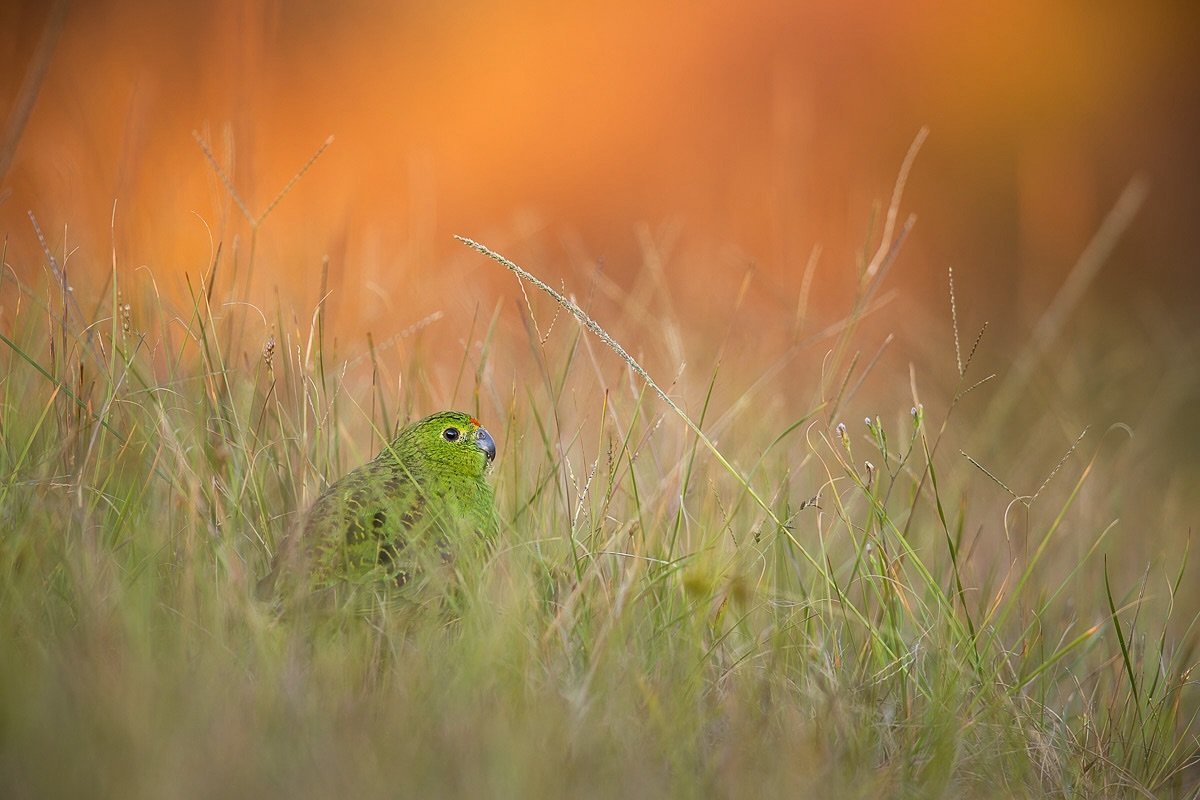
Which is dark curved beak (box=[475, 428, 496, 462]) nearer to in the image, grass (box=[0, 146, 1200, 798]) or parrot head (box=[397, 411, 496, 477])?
parrot head (box=[397, 411, 496, 477])

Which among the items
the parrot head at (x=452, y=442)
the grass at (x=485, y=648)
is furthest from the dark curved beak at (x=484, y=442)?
the grass at (x=485, y=648)

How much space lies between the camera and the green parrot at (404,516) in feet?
5.59

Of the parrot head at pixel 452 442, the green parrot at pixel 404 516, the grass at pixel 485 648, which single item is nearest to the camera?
the grass at pixel 485 648

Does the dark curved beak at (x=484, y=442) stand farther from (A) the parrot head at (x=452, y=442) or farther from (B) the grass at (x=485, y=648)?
(B) the grass at (x=485, y=648)

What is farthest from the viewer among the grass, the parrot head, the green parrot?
the parrot head

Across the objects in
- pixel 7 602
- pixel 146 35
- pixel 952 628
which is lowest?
pixel 952 628

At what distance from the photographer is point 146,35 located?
21.0 feet

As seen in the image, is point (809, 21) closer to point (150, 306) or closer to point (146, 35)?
point (146, 35)

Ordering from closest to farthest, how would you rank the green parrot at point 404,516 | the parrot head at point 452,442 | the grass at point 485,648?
the grass at point 485,648, the green parrot at point 404,516, the parrot head at point 452,442

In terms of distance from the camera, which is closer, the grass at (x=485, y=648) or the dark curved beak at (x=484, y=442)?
the grass at (x=485, y=648)

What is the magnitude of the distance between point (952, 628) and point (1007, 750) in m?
0.23

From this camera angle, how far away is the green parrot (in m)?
1.71

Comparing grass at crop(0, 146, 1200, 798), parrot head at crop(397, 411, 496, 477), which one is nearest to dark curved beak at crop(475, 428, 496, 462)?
parrot head at crop(397, 411, 496, 477)

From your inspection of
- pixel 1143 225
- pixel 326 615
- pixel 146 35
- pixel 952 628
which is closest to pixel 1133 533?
pixel 952 628
